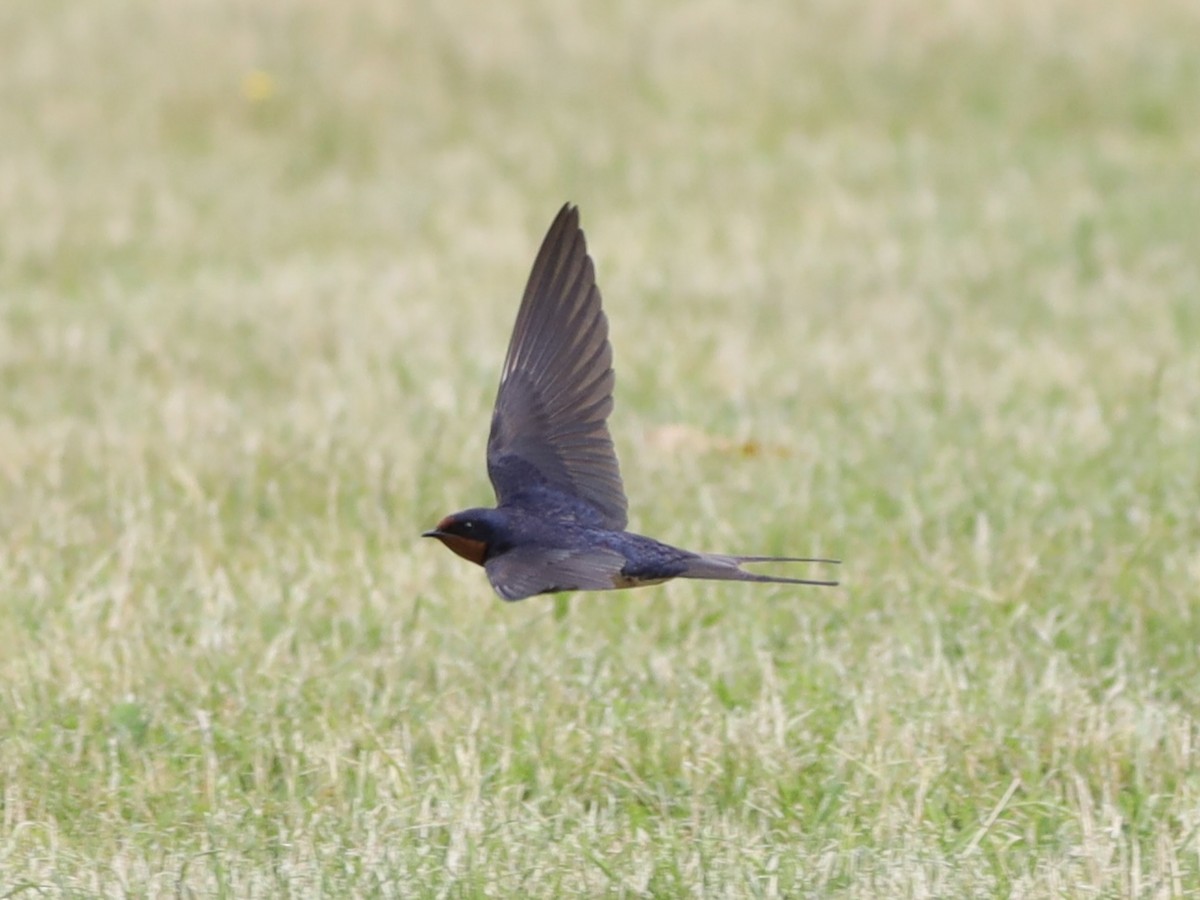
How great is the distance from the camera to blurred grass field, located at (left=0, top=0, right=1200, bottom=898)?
329cm

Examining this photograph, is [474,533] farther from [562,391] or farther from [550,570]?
[562,391]

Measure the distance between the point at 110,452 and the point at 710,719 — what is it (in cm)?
257

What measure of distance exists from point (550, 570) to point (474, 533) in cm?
34

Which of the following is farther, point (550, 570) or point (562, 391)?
point (562, 391)

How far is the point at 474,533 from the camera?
3463 mm

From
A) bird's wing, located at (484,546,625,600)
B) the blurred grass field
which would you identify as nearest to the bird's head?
bird's wing, located at (484,546,625,600)

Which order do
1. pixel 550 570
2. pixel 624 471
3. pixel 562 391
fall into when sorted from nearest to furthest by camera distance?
pixel 550 570 → pixel 562 391 → pixel 624 471

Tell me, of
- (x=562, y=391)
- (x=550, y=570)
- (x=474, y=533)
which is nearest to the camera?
(x=550, y=570)

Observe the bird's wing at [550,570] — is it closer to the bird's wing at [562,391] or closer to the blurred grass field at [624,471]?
the blurred grass field at [624,471]

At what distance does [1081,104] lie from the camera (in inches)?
480

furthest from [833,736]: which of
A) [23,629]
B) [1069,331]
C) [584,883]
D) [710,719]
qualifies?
[1069,331]

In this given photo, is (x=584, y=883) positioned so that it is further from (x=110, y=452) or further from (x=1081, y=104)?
(x=1081, y=104)

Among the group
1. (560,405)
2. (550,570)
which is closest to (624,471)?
(560,405)

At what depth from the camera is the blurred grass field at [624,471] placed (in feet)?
10.8
